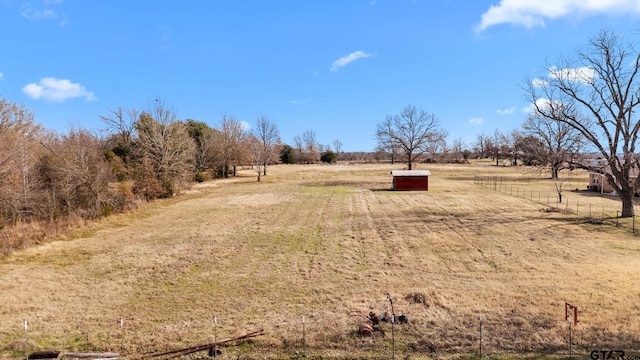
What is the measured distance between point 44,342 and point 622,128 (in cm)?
3048

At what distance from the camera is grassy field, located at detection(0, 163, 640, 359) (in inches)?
357

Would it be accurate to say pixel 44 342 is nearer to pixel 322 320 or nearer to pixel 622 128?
pixel 322 320

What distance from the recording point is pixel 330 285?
13.0 m

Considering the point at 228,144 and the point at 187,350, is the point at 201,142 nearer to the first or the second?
the point at 228,144

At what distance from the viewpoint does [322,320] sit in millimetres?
10141

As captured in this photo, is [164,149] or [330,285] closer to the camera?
[330,285]

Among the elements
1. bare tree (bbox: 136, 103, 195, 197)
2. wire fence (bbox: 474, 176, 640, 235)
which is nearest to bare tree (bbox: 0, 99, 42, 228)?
bare tree (bbox: 136, 103, 195, 197)

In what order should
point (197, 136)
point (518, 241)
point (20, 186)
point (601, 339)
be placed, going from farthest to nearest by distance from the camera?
point (197, 136) < point (20, 186) < point (518, 241) < point (601, 339)

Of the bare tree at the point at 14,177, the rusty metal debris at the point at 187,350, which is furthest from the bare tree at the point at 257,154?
the rusty metal debris at the point at 187,350

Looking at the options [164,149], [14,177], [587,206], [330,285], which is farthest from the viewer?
[164,149]

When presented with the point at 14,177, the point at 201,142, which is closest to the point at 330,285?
the point at 14,177

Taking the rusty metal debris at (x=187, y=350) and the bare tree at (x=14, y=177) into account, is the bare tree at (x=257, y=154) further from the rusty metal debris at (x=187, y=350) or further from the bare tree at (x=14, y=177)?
the rusty metal debris at (x=187, y=350)

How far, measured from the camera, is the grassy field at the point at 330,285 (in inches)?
357

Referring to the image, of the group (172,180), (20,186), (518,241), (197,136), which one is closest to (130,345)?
(518,241)
